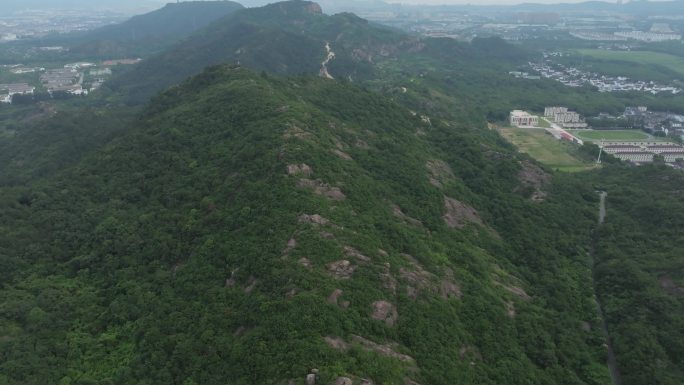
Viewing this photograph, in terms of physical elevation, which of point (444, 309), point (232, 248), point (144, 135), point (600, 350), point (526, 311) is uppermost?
point (144, 135)

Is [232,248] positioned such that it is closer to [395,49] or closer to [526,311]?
[526,311]

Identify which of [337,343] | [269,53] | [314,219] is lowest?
[337,343]

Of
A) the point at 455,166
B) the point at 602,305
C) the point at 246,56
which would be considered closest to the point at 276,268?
the point at 602,305

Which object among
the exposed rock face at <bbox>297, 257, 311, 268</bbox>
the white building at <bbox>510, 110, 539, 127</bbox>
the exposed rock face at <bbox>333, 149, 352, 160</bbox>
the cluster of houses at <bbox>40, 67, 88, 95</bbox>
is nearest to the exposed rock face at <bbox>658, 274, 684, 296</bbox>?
the exposed rock face at <bbox>333, 149, 352, 160</bbox>

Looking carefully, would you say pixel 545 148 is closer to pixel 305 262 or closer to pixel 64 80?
pixel 305 262

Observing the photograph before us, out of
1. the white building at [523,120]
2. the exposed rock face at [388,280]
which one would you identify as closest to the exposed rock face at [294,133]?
the exposed rock face at [388,280]

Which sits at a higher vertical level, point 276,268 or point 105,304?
point 276,268

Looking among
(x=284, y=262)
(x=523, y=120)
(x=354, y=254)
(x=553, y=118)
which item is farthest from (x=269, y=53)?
(x=284, y=262)

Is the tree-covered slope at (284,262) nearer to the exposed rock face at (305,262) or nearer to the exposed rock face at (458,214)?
the exposed rock face at (458,214)
